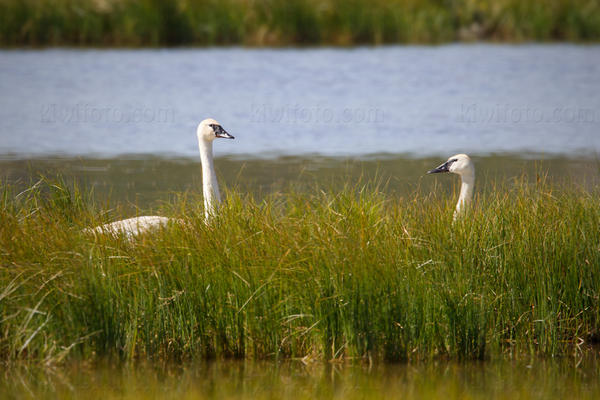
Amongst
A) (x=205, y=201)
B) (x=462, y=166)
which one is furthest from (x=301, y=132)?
(x=205, y=201)

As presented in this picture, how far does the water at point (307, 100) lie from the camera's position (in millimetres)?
14797

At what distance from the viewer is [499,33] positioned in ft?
90.5

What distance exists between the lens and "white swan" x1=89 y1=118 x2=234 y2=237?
6.14 m

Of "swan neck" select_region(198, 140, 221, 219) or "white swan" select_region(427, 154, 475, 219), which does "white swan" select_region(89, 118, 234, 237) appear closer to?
"swan neck" select_region(198, 140, 221, 219)

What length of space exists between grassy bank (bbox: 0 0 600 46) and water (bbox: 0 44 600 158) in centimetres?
104

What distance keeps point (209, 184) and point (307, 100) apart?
11.8m

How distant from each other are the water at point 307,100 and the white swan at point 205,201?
586cm

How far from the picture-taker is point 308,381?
17.3 ft

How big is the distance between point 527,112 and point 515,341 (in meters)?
12.5

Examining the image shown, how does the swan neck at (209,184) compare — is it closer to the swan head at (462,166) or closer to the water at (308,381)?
the water at (308,381)

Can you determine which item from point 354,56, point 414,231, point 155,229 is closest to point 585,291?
point 414,231

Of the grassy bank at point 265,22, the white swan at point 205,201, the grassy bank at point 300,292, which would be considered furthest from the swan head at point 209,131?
the grassy bank at point 265,22

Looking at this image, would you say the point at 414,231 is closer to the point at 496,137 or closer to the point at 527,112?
the point at 496,137

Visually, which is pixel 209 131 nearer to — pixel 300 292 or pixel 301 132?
pixel 300 292
